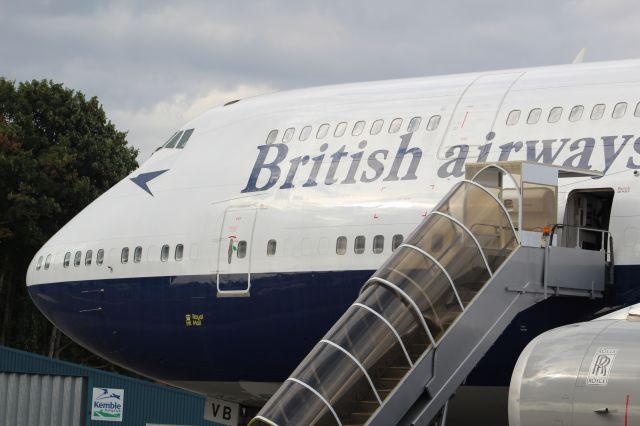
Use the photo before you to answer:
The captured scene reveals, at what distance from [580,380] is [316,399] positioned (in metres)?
3.45

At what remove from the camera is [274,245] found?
19.5 m

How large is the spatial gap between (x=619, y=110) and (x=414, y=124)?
3.32 metres

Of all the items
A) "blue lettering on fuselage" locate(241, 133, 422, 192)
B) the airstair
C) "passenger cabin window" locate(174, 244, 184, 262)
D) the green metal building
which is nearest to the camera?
the airstair

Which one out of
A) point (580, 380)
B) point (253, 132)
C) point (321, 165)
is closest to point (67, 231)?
point (253, 132)

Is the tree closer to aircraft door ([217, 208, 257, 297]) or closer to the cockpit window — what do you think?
the cockpit window

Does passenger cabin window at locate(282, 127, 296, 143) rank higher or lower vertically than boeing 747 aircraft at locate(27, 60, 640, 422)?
higher

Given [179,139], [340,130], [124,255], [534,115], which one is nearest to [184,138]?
[179,139]

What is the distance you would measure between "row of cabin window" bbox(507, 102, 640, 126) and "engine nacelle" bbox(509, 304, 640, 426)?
14.0 feet

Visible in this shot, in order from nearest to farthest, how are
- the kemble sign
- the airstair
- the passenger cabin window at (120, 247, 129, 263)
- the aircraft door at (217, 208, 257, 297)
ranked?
the airstair
the aircraft door at (217, 208, 257, 297)
the passenger cabin window at (120, 247, 129, 263)
the kemble sign

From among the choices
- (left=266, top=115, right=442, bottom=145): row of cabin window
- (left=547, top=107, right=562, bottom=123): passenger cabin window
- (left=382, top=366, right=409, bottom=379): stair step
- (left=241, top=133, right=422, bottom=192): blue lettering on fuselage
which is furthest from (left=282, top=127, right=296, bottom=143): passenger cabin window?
(left=382, top=366, right=409, bottom=379): stair step

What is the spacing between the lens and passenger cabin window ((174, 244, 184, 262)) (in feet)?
68.2

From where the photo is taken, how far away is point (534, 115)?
17656 mm

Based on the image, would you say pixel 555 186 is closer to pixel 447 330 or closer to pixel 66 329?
pixel 447 330

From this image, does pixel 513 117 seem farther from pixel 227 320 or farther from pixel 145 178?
pixel 145 178
